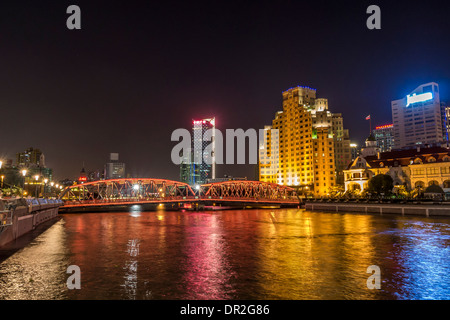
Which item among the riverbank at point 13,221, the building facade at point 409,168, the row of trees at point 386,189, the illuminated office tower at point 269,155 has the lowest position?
the riverbank at point 13,221

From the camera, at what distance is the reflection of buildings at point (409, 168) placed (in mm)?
79938

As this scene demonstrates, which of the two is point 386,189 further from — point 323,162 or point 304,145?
point 304,145

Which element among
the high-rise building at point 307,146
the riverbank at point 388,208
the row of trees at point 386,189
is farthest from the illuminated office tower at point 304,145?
the riverbank at point 388,208

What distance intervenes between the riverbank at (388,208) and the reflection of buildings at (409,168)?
18377 millimetres

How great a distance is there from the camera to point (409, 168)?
87625 millimetres

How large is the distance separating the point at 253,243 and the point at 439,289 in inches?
596

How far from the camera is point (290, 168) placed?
156875 mm

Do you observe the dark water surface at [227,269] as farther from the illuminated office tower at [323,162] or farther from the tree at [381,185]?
the illuminated office tower at [323,162]

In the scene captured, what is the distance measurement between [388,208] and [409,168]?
1156 inches

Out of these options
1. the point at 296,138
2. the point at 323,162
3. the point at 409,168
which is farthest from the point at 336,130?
the point at 409,168

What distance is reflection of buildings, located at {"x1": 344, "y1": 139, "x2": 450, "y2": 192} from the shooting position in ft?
262

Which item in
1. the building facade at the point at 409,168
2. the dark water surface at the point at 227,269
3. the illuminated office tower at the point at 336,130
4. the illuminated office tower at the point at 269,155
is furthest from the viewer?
the illuminated office tower at the point at 269,155

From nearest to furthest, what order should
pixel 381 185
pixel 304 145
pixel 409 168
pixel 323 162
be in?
pixel 381 185, pixel 409 168, pixel 323 162, pixel 304 145
